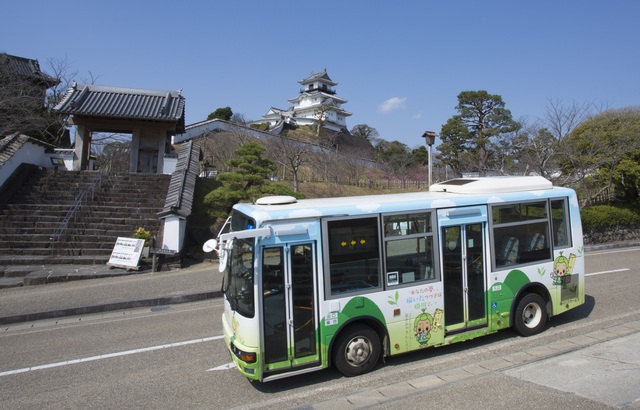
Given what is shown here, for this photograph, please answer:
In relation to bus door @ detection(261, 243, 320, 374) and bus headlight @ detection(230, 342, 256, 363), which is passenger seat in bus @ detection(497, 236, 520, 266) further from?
bus headlight @ detection(230, 342, 256, 363)

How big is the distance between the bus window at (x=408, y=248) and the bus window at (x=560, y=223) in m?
2.61

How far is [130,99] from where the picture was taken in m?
22.0

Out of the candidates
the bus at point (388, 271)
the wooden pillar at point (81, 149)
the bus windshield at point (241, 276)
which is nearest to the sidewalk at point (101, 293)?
the bus at point (388, 271)

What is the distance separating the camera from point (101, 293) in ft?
34.0

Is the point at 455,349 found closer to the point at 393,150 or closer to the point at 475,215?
the point at 475,215

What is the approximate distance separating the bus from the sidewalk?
4887 mm

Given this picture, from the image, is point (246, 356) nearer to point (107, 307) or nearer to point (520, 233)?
point (520, 233)

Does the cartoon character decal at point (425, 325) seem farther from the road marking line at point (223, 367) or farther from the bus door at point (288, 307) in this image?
the road marking line at point (223, 367)

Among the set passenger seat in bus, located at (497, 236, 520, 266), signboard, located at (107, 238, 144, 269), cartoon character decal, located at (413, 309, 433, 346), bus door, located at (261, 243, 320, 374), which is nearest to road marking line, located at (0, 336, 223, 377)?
bus door, located at (261, 243, 320, 374)

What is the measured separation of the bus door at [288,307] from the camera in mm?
4910

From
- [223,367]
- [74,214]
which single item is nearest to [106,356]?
[223,367]

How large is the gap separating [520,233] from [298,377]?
4.20 meters

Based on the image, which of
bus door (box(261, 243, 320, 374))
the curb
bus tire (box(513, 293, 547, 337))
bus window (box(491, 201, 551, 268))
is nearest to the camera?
bus door (box(261, 243, 320, 374))

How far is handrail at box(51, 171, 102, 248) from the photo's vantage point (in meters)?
14.3
